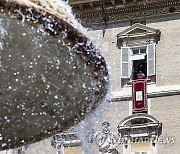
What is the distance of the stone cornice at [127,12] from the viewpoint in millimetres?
17422

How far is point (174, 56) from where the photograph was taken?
16.9 m

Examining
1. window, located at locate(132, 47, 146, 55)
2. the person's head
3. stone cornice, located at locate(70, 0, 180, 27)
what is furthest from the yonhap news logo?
stone cornice, located at locate(70, 0, 180, 27)

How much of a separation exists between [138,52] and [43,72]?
44.6ft

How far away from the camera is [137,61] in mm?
17344

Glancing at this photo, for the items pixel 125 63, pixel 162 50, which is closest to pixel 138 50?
pixel 125 63

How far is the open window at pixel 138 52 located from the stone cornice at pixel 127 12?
39 centimetres

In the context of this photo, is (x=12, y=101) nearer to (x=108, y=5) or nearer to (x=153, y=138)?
(x=153, y=138)

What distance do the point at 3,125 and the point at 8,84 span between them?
256mm

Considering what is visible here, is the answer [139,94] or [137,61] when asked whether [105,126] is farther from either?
[137,61]

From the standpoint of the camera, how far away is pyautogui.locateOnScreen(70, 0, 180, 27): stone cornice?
17422 mm

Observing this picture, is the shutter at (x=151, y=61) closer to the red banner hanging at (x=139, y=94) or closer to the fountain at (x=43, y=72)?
the red banner hanging at (x=139, y=94)

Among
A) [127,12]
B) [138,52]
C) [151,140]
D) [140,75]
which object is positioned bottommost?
[151,140]

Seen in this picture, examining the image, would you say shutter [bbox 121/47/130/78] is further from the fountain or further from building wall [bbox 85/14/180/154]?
the fountain

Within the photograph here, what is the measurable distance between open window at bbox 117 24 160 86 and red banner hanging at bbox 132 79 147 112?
0.18 meters
